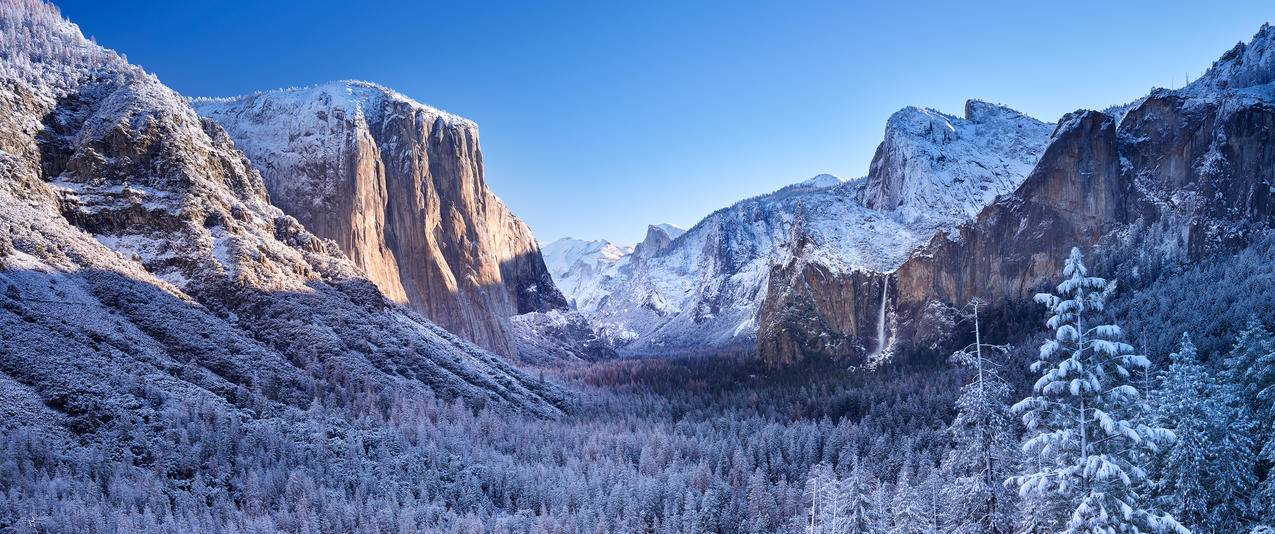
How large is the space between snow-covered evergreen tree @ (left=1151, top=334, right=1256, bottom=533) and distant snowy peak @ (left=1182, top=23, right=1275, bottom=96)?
131144 mm

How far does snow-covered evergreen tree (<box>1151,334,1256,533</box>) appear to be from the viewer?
30.8 m

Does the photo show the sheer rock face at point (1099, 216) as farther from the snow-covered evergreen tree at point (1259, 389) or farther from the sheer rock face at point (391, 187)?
the snow-covered evergreen tree at point (1259, 389)

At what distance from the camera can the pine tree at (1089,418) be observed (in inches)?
782

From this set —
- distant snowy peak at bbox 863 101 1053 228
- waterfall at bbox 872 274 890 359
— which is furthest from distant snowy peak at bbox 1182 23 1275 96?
waterfall at bbox 872 274 890 359

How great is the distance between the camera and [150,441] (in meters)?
61.5

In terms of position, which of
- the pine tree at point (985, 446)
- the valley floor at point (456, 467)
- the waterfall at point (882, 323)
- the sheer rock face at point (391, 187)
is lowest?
the valley floor at point (456, 467)

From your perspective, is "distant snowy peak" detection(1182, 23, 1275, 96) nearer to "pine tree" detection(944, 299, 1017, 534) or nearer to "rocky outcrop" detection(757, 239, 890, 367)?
"rocky outcrop" detection(757, 239, 890, 367)

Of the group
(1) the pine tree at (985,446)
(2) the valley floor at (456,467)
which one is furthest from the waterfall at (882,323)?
(1) the pine tree at (985,446)

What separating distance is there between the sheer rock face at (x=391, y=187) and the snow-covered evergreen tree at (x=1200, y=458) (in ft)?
393

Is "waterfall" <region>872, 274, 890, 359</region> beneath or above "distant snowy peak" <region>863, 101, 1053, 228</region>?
beneath

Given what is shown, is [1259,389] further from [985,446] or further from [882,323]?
[882,323]

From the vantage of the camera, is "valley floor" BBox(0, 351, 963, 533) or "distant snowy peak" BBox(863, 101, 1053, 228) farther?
"distant snowy peak" BBox(863, 101, 1053, 228)

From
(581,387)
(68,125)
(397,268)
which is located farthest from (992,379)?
(397,268)

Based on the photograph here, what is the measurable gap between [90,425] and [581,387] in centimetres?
8611
